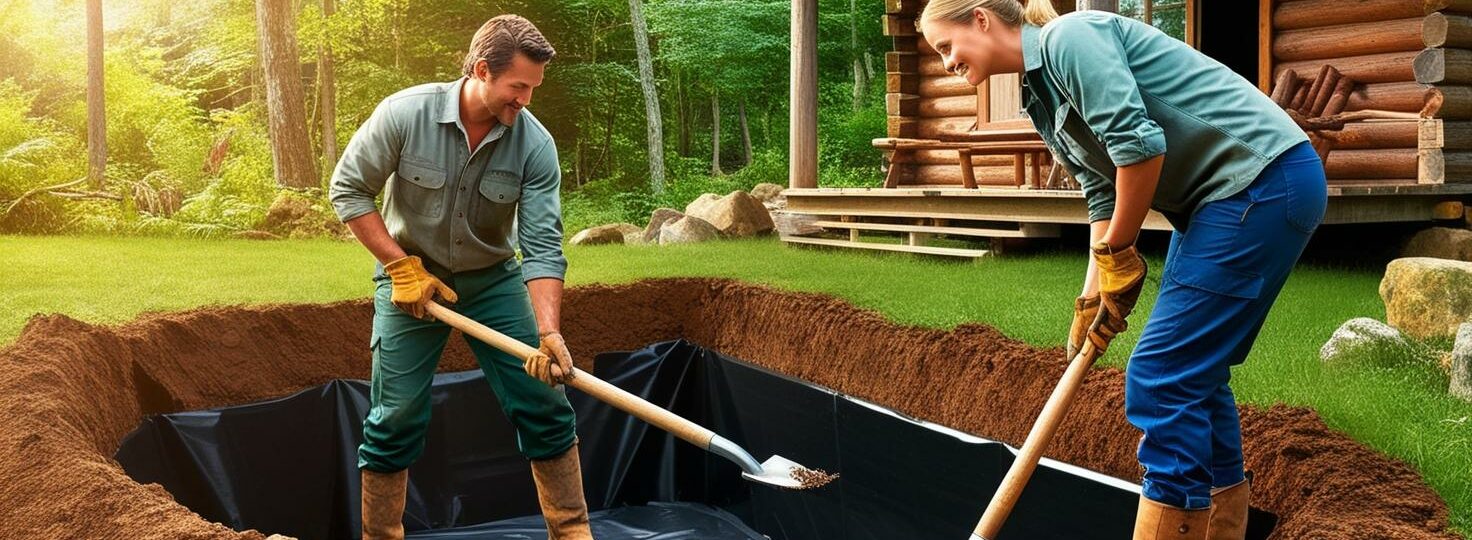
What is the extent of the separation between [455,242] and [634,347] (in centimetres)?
320

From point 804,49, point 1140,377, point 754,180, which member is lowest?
point 754,180

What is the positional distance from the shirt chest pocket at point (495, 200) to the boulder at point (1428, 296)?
3671mm

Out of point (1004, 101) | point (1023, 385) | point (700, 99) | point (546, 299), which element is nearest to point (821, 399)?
point (1023, 385)

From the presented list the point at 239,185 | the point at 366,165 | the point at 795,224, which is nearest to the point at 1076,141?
the point at 366,165

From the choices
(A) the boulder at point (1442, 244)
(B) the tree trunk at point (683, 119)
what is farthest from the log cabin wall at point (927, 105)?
(B) the tree trunk at point (683, 119)

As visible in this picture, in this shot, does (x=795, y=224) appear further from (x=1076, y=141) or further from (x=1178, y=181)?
(x=1178, y=181)

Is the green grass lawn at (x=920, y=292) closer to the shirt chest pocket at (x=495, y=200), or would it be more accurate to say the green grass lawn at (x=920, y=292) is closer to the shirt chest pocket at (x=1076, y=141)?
the shirt chest pocket at (x=1076, y=141)

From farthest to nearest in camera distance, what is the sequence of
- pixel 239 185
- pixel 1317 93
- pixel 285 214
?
pixel 239 185 < pixel 285 214 < pixel 1317 93

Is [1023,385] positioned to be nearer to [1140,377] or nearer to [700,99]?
[1140,377]

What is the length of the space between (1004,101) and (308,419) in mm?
7182

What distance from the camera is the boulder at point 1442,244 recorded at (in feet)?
24.9

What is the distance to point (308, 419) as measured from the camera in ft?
20.4

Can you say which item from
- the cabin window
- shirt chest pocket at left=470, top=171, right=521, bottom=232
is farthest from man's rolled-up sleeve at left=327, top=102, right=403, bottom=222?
the cabin window

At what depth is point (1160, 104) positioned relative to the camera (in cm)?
281
